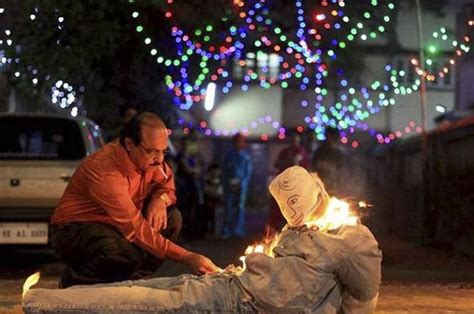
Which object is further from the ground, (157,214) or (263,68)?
(263,68)

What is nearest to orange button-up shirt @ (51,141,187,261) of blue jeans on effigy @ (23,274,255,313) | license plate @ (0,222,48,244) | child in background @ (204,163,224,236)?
blue jeans on effigy @ (23,274,255,313)

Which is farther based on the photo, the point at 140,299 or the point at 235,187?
the point at 235,187

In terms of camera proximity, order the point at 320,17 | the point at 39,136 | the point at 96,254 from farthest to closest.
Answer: the point at 320,17 → the point at 39,136 → the point at 96,254

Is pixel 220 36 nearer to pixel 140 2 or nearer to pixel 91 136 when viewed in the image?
pixel 140 2

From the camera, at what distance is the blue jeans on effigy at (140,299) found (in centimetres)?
407

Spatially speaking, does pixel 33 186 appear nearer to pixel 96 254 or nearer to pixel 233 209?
pixel 96 254

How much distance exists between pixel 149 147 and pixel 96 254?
779 millimetres

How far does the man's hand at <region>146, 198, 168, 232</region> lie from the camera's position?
19.2ft

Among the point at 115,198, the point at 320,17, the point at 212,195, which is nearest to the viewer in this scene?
the point at 115,198

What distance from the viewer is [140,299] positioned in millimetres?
4109

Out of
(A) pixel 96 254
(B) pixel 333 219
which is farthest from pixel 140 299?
(A) pixel 96 254

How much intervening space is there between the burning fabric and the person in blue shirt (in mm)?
10773

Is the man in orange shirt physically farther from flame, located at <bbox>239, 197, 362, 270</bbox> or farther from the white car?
the white car

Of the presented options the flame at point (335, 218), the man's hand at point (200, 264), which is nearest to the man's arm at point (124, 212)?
the man's hand at point (200, 264)
